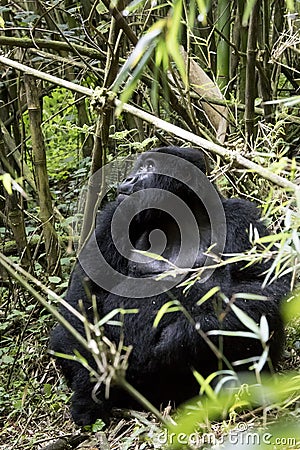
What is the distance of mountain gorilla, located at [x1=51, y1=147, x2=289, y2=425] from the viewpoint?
2.61 m

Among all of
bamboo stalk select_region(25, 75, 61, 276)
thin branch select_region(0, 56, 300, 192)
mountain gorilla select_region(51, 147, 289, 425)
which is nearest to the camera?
thin branch select_region(0, 56, 300, 192)

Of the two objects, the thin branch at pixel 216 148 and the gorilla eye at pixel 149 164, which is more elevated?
the thin branch at pixel 216 148

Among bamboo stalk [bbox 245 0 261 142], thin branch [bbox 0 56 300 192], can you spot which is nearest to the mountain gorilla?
bamboo stalk [bbox 245 0 261 142]

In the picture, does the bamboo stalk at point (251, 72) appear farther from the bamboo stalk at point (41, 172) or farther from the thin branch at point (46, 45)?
the bamboo stalk at point (41, 172)

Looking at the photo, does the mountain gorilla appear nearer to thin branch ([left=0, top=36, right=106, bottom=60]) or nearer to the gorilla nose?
the gorilla nose

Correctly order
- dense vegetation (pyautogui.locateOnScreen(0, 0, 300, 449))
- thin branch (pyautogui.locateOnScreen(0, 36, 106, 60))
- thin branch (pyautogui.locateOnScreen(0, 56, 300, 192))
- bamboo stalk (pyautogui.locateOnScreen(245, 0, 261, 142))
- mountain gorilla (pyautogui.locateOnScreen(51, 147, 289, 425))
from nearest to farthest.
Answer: thin branch (pyautogui.locateOnScreen(0, 56, 300, 192)), dense vegetation (pyautogui.locateOnScreen(0, 0, 300, 449)), mountain gorilla (pyautogui.locateOnScreen(51, 147, 289, 425)), bamboo stalk (pyautogui.locateOnScreen(245, 0, 261, 142)), thin branch (pyautogui.locateOnScreen(0, 36, 106, 60))

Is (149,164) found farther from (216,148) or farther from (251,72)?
(216,148)

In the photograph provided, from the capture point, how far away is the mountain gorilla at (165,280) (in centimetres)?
261

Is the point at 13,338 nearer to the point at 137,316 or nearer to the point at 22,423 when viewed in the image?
the point at 22,423

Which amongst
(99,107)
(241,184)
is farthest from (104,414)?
(99,107)

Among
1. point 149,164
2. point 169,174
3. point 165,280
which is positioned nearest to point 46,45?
point 149,164

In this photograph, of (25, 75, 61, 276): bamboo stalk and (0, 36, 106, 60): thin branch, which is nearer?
(0, 36, 106, 60): thin branch

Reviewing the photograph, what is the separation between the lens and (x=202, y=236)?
2.93 meters

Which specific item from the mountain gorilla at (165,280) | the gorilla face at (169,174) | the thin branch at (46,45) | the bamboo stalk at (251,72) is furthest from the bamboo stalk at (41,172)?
the bamboo stalk at (251,72)
